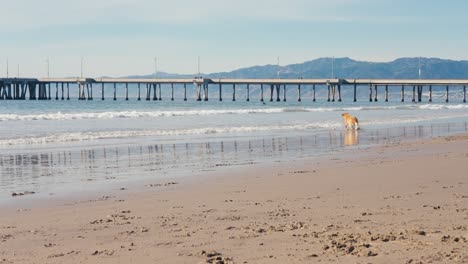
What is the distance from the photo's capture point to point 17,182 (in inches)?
395

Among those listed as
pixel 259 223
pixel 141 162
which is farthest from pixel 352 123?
pixel 259 223

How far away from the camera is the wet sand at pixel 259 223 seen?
5.17m

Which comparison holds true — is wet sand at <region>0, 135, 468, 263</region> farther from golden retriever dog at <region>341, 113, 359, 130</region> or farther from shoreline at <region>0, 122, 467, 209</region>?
golden retriever dog at <region>341, 113, 359, 130</region>

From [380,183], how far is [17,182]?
5096 millimetres

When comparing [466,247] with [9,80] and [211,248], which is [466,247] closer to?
[211,248]

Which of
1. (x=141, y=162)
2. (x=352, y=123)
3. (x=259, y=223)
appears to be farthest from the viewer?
(x=352, y=123)

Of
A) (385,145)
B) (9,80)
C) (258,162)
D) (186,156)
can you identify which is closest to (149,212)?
(258,162)

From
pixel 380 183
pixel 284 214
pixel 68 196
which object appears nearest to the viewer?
pixel 284 214

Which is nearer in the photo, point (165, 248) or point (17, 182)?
point (165, 248)

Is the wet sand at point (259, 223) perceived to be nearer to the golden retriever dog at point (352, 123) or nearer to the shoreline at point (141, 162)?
the shoreline at point (141, 162)

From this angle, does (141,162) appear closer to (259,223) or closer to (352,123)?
(259,223)

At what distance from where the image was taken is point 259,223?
21.2 feet

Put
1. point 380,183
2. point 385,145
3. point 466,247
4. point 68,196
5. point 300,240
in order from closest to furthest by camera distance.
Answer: point 466,247 → point 300,240 → point 68,196 → point 380,183 → point 385,145

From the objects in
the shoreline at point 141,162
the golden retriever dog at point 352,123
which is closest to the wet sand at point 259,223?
the shoreline at point 141,162
